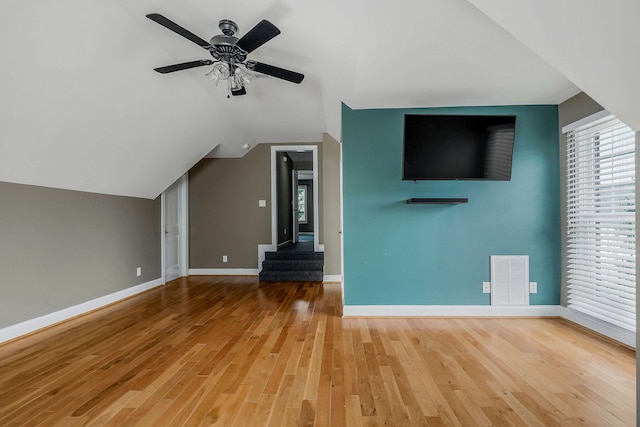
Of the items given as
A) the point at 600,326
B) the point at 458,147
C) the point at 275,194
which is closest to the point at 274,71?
the point at 458,147

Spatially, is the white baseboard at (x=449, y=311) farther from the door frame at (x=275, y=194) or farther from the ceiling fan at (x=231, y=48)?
the door frame at (x=275, y=194)

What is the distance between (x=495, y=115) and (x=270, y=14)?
93.9 inches

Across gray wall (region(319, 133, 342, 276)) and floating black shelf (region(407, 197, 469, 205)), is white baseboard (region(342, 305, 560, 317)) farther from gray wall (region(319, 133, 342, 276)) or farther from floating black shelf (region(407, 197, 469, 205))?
gray wall (region(319, 133, 342, 276))

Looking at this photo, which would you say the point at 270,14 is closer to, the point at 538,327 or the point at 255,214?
the point at 538,327

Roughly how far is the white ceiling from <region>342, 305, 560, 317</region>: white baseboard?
87.3 inches

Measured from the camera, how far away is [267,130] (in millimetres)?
5359

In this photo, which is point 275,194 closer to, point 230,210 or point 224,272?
point 230,210

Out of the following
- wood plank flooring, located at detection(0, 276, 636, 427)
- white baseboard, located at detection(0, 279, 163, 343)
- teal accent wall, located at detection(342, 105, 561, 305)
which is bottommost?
wood plank flooring, located at detection(0, 276, 636, 427)

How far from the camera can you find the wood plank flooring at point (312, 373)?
5.88 feet

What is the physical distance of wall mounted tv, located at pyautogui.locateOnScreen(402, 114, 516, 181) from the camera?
3.30 metres

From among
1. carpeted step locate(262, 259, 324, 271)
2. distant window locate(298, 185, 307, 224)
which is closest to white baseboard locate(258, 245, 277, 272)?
carpeted step locate(262, 259, 324, 271)

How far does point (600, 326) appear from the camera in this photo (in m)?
2.94

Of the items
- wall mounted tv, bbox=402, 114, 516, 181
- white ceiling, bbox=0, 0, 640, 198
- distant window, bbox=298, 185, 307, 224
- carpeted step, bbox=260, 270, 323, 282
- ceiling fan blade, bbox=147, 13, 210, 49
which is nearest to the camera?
white ceiling, bbox=0, 0, 640, 198

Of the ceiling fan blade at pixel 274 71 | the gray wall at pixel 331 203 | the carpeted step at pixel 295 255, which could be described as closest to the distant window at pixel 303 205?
the carpeted step at pixel 295 255
